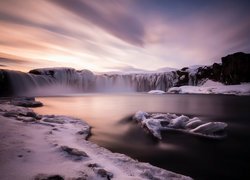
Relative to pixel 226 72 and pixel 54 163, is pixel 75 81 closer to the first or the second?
pixel 226 72

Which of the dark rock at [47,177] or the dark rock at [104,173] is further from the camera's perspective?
the dark rock at [104,173]

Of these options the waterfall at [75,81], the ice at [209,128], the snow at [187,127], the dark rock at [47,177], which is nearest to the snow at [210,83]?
the waterfall at [75,81]

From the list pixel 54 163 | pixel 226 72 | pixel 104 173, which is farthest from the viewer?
pixel 226 72

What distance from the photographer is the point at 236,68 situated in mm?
55156

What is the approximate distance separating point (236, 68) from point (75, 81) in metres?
52.2

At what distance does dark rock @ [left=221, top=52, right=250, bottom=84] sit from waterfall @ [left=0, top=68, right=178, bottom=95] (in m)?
16.9

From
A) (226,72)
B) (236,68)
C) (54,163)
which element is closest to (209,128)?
(54,163)

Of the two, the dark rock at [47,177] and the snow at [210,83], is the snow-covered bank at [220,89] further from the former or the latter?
the dark rock at [47,177]

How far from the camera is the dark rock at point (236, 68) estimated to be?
5328 cm

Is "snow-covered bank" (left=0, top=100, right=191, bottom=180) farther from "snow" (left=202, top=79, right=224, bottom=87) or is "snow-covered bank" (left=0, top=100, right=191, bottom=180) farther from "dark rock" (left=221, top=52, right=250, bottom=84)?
"snow" (left=202, top=79, right=224, bottom=87)

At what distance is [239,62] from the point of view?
55.0 m

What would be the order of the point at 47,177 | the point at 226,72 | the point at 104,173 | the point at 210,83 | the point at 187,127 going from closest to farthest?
the point at 47,177, the point at 104,173, the point at 187,127, the point at 226,72, the point at 210,83

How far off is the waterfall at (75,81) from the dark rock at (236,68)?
16893mm

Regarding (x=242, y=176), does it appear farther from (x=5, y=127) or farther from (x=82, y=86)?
(x=82, y=86)
